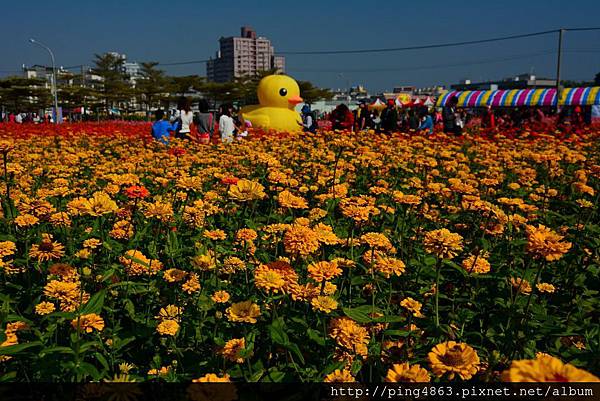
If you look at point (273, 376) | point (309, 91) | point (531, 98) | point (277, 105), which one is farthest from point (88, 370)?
point (309, 91)

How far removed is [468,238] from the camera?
3.08 m

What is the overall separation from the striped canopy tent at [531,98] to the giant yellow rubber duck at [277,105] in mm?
15051

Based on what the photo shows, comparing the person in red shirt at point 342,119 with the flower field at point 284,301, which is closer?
the flower field at point 284,301

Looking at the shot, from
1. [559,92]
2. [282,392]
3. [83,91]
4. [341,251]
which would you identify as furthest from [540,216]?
[83,91]

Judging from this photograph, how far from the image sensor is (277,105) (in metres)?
15.2

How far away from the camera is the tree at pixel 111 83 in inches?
1890

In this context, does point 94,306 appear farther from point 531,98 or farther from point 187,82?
point 187,82

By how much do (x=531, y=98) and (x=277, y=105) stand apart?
71.5 ft

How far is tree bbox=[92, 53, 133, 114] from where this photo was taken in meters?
48.0

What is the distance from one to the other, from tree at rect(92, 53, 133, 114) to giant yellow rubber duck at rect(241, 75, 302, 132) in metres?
35.0

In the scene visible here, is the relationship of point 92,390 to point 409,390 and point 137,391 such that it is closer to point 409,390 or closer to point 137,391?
point 137,391

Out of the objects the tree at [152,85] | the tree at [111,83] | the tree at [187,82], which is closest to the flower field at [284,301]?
the tree at [111,83]

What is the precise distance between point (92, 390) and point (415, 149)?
588 centimetres

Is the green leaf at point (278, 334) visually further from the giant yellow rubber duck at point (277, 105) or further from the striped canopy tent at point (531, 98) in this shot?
the striped canopy tent at point (531, 98)
